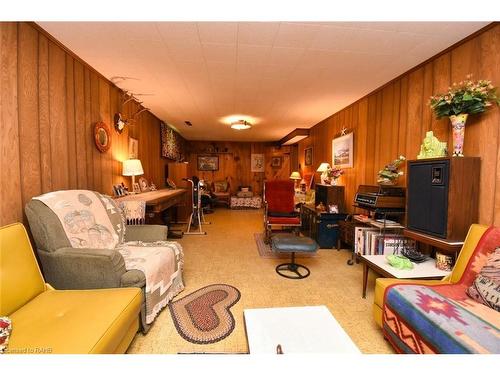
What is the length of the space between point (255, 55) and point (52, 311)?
254cm

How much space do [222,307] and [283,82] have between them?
2.75 m

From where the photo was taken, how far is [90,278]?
4.95 ft

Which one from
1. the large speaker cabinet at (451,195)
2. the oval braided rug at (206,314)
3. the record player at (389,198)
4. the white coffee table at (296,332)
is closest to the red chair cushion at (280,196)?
the record player at (389,198)

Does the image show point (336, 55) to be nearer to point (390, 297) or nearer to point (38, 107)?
point (390, 297)

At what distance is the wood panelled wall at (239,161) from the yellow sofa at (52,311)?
7.29 metres

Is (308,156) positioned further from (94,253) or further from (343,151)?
(94,253)

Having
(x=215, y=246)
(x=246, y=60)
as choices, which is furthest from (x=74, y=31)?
(x=215, y=246)

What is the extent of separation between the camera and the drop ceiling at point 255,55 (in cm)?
185

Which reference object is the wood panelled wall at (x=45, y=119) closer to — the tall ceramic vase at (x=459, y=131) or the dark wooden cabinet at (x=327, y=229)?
the dark wooden cabinet at (x=327, y=229)

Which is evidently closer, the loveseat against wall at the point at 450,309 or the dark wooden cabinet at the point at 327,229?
the loveseat against wall at the point at 450,309

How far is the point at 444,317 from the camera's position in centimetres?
116

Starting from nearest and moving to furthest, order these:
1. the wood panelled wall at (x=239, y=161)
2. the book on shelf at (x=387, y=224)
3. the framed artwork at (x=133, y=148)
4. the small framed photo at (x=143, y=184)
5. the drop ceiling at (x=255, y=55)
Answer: the drop ceiling at (x=255, y=55) → the book on shelf at (x=387, y=224) → the framed artwork at (x=133, y=148) → the small framed photo at (x=143, y=184) → the wood panelled wall at (x=239, y=161)

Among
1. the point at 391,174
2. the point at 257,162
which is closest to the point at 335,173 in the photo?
the point at 391,174
